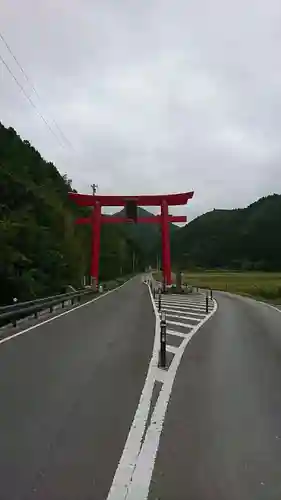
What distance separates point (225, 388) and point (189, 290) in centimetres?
4772

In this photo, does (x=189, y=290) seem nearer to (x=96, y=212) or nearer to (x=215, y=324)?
(x=96, y=212)

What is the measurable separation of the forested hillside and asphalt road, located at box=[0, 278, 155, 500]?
2645 centimetres

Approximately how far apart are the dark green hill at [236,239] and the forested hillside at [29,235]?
2709 inches

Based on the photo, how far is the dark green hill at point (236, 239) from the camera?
14150 cm

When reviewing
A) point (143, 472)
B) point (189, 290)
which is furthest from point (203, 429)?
point (189, 290)

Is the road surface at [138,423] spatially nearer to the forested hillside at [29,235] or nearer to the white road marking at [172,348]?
the white road marking at [172,348]

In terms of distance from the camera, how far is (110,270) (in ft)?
385

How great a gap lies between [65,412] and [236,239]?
150m

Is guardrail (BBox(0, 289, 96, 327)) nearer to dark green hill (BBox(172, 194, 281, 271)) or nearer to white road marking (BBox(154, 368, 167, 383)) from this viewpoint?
white road marking (BBox(154, 368, 167, 383))

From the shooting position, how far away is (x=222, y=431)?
727 cm

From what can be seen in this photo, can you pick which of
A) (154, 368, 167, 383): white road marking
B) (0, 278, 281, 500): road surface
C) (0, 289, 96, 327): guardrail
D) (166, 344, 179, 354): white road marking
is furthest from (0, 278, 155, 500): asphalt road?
Answer: (0, 289, 96, 327): guardrail

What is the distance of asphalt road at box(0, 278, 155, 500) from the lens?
18.1 feet

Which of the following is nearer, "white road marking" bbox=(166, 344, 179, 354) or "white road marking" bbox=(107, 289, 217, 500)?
"white road marking" bbox=(107, 289, 217, 500)

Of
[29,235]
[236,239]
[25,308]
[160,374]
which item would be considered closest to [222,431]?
[160,374]
